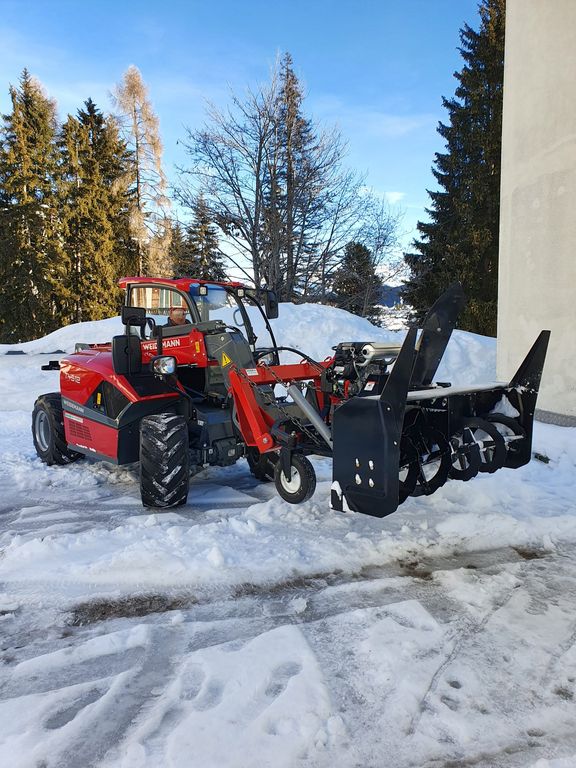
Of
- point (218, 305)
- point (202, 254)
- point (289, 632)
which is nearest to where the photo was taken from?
point (289, 632)

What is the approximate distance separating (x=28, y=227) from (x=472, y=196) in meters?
22.7

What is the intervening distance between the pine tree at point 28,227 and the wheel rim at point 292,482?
28.4 meters

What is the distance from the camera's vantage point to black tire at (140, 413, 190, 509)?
16.0 feet

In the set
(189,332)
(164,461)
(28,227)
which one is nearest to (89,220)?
(28,227)

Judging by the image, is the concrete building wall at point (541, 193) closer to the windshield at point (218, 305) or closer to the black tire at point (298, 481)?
the windshield at point (218, 305)

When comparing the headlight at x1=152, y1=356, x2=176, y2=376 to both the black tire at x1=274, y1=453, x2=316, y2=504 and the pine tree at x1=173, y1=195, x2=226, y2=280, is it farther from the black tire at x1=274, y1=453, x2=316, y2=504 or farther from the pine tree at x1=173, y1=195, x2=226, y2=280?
the pine tree at x1=173, y1=195, x2=226, y2=280

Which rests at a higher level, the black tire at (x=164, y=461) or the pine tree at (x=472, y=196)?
the pine tree at (x=472, y=196)

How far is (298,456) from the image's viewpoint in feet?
15.6

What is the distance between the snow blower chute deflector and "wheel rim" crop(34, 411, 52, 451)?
7 cm

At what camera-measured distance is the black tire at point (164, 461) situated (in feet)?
16.0

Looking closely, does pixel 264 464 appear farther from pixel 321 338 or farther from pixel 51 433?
pixel 321 338

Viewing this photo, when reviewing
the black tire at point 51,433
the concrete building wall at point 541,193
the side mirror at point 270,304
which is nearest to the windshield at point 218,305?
the side mirror at point 270,304

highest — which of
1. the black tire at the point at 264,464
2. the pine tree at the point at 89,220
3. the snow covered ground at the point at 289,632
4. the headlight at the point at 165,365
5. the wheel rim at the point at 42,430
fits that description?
the pine tree at the point at 89,220

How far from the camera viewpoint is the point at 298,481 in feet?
15.8
